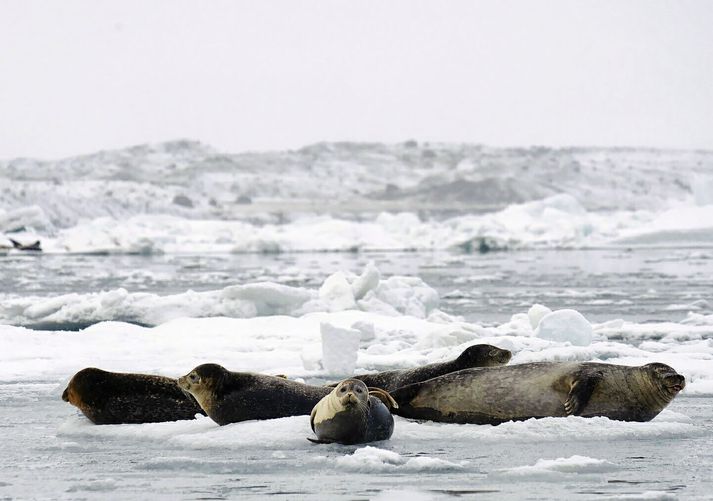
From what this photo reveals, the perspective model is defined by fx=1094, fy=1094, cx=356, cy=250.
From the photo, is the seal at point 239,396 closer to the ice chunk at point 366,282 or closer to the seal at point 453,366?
the seal at point 453,366

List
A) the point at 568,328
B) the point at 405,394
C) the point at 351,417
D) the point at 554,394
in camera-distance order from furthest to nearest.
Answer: the point at 568,328 < the point at 405,394 < the point at 554,394 < the point at 351,417

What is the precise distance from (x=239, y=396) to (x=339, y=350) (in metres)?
2.14

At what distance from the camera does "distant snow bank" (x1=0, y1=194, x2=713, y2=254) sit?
3334 centimetres

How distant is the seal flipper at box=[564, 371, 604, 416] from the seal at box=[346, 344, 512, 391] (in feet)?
2.87

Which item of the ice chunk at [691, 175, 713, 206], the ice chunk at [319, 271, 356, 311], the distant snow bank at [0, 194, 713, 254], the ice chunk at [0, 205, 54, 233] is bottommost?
the ice chunk at [319, 271, 356, 311]

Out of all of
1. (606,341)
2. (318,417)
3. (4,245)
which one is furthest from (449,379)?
(4,245)

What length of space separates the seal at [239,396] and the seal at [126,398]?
0.27 metres

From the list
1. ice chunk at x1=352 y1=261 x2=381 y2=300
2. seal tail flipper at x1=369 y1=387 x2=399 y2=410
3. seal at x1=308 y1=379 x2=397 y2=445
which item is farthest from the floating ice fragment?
seal at x1=308 y1=379 x2=397 y2=445

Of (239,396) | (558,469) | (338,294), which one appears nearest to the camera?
(558,469)

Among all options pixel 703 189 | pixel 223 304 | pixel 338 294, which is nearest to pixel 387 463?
pixel 338 294

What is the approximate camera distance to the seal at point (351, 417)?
4.53 m

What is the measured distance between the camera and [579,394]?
4.97m

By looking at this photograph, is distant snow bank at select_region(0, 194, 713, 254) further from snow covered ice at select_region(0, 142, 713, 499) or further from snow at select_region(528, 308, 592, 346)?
snow at select_region(528, 308, 592, 346)

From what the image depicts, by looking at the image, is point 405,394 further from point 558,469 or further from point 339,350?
point 339,350
